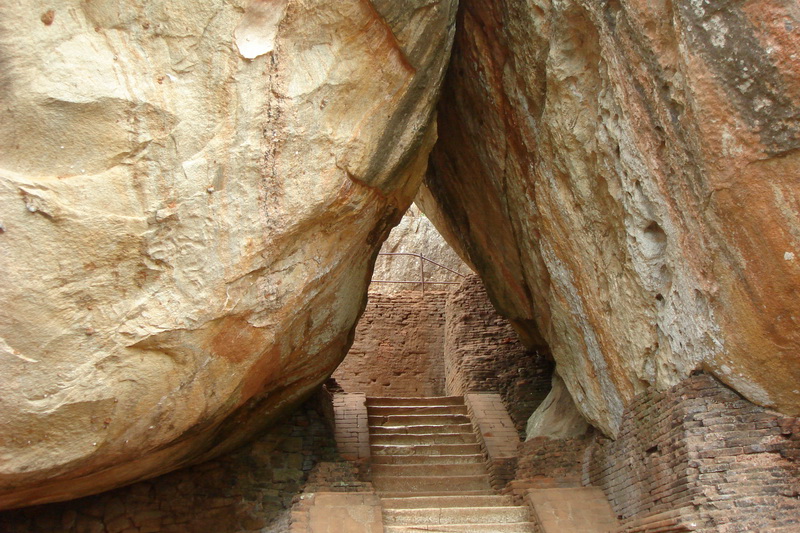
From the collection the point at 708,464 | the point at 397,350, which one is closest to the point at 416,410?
the point at 397,350

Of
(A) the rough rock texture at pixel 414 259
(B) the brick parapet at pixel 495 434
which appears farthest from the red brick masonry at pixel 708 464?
(A) the rough rock texture at pixel 414 259

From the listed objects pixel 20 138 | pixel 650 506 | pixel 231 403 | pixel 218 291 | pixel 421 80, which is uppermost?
pixel 421 80

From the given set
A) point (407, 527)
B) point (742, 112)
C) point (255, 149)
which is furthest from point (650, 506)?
point (255, 149)

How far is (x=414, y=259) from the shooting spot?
18875 mm

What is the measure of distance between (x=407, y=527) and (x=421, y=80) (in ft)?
12.9

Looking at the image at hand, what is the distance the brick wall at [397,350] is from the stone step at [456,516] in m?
6.44

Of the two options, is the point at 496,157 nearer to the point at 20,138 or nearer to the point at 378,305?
the point at 20,138

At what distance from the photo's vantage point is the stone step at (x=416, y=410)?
1041cm

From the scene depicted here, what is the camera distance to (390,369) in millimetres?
13750

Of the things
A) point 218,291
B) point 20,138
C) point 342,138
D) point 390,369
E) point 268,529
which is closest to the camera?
point 20,138

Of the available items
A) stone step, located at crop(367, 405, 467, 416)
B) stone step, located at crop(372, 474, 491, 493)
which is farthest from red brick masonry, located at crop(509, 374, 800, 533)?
stone step, located at crop(367, 405, 467, 416)

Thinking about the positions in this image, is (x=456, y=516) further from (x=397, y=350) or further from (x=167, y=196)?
(x=397, y=350)

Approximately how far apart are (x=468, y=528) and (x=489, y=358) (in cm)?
489

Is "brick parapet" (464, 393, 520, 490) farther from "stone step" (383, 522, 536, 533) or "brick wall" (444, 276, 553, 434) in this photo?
"stone step" (383, 522, 536, 533)
